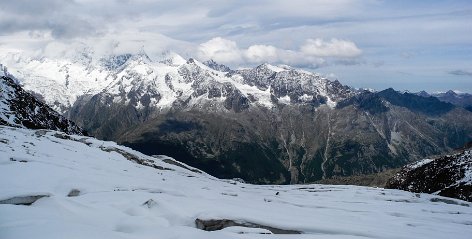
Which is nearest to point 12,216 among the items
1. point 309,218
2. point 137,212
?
point 137,212

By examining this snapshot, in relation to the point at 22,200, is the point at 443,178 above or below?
below

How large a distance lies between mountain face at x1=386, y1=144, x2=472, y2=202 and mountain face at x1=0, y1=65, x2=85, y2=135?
80.1 m

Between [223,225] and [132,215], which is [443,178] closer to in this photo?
[223,225]

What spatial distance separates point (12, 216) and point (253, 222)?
32.4ft

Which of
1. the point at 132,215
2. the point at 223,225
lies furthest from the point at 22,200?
the point at 223,225

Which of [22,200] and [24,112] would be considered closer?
[22,200]

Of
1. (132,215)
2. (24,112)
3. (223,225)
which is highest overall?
(24,112)

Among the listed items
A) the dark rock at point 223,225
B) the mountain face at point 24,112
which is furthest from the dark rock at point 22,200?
the mountain face at point 24,112

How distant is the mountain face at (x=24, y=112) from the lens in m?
84.8

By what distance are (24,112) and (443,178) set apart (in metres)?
88.1

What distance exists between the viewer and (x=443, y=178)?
307 feet

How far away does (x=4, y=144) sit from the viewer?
127 ft

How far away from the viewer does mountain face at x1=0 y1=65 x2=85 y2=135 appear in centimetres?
8475

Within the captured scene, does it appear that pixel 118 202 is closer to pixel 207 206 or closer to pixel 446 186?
pixel 207 206
